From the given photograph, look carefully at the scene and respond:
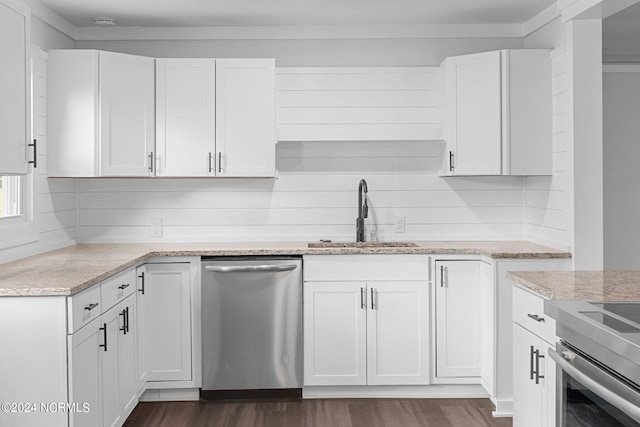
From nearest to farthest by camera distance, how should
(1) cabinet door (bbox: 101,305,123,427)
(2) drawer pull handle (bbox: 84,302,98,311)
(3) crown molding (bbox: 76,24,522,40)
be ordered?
(2) drawer pull handle (bbox: 84,302,98,311), (1) cabinet door (bbox: 101,305,123,427), (3) crown molding (bbox: 76,24,522,40)

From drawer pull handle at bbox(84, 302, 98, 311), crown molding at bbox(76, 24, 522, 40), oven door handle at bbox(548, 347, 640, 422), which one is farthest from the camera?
crown molding at bbox(76, 24, 522, 40)

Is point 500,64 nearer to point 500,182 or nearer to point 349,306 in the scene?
point 500,182

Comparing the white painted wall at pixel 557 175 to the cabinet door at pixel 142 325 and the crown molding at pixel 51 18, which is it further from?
the crown molding at pixel 51 18

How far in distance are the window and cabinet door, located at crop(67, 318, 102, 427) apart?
1.17m

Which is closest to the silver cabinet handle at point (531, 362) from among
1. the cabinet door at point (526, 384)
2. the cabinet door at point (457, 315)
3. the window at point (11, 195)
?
the cabinet door at point (526, 384)

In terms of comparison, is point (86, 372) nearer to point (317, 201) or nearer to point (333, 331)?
point (333, 331)

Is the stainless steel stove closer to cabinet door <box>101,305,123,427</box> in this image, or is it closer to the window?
cabinet door <box>101,305,123,427</box>

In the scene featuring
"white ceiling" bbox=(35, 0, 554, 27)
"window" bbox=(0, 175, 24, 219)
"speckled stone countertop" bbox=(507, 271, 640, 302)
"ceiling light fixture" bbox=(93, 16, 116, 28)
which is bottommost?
"speckled stone countertop" bbox=(507, 271, 640, 302)

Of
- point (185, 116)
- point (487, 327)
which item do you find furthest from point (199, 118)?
point (487, 327)

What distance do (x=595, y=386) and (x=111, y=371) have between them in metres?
2.27

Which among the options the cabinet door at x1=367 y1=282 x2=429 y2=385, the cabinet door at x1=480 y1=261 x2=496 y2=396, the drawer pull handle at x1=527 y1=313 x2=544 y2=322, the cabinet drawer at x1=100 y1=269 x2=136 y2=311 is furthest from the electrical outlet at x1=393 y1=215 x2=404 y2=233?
the drawer pull handle at x1=527 y1=313 x2=544 y2=322

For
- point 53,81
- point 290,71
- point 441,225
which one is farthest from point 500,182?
point 53,81

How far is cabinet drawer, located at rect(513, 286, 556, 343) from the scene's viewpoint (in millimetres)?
2385

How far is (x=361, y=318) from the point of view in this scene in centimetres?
408
